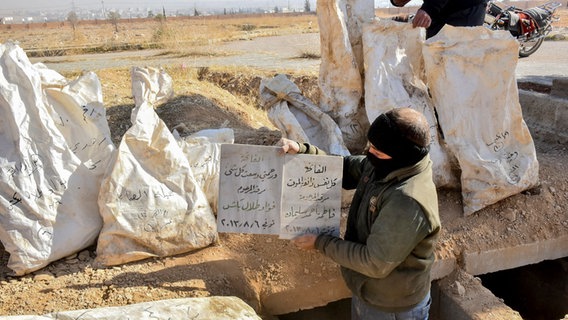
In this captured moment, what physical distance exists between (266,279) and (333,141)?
94 centimetres

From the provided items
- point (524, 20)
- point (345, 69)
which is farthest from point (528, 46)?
point (345, 69)

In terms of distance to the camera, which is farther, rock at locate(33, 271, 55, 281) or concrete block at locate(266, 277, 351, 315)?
concrete block at locate(266, 277, 351, 315)

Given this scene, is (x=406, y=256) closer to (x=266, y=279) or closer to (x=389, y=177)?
(x=389, y=177)

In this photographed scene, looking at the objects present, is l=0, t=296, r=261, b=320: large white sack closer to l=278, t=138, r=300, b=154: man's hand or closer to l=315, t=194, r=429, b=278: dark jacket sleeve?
l=315, t=194, r=429, b=278: dark jacket sleeve

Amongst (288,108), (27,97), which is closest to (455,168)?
(288,108)

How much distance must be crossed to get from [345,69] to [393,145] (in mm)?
1535

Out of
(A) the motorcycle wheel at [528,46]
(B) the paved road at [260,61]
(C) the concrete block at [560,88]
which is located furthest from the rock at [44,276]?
(A) the motorcycle wheel at [528,46]

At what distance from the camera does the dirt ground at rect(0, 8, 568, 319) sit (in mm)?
2281

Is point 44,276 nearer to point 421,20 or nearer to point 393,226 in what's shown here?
point 393,226

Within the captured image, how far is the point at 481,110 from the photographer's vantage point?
2906 mm

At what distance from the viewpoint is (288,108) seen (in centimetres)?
311

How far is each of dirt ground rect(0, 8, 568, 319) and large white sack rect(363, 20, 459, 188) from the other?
0.33m

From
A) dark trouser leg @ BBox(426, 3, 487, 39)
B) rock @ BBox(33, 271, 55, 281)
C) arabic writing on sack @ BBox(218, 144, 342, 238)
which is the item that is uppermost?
dark trouser leg @ BBox(426, 3, 487, 39)

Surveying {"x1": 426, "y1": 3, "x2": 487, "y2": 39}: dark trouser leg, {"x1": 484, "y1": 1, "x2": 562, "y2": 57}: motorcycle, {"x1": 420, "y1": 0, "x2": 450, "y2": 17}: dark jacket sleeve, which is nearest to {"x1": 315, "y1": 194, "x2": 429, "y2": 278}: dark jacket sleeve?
{"x1": 420, "y1": 0, "x2": 450, "y2": 17}: dark jacket sleeve
